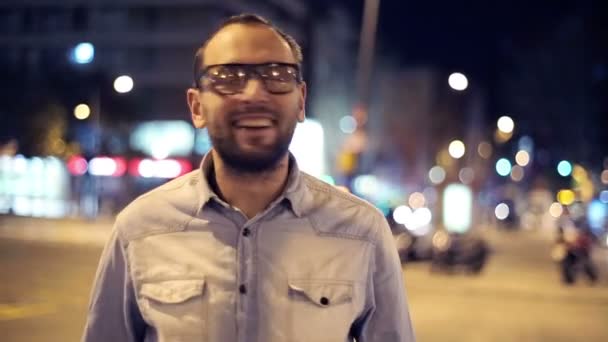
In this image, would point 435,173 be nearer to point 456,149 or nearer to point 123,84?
point 456,149

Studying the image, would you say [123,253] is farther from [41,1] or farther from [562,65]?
[41,1]

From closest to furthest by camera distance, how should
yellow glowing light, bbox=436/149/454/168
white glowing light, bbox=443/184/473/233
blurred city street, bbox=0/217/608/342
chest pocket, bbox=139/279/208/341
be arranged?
chest pocket, bbox=139/279/208/341 → blurred city street, bbox=0/217/608/342 → white glowing light, bbox=443/184/473/233 → yellow glowing light, bbox=436/149/454/168

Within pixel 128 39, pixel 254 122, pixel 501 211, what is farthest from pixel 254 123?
Result: pixel 128 39

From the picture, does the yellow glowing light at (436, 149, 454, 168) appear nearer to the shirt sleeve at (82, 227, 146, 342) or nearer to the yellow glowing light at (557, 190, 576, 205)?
the yellow glowing light at (557, 190, 576, 205)

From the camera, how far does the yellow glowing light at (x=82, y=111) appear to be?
4399 centimetres

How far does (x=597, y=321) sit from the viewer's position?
13352 mm

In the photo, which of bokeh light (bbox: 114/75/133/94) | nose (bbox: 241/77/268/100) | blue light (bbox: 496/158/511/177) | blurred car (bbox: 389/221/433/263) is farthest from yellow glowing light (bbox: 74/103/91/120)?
nose (bbox: 241/77/268/100)

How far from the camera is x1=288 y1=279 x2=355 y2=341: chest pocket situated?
2252mm

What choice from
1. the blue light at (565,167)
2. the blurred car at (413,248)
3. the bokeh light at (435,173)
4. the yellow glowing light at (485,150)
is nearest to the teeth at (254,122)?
the blurred car at (413,248)

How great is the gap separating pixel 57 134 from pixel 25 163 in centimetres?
403

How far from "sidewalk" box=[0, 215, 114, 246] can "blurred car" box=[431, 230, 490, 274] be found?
10144 millimetres

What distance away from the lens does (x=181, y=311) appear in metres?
2.25

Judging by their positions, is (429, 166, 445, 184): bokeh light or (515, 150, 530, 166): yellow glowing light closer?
(515, 150, 530, 166): yellow glowing light

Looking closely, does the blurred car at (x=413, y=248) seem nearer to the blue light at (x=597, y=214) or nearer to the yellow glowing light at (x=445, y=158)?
the blue light at (x=597, y=214)
